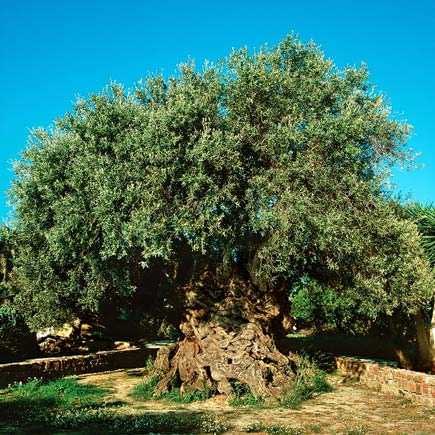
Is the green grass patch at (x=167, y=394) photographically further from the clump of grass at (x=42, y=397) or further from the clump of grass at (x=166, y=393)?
the clump of grass at (x=42, y=397)

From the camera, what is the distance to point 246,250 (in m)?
22.5

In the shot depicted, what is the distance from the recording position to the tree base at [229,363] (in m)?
20.9

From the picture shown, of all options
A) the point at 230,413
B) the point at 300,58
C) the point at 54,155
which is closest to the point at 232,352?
the point at 230,413

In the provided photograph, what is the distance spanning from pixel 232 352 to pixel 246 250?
432 centimetres

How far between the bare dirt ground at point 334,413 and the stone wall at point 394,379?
35 cm

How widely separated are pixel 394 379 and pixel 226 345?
6.95 m

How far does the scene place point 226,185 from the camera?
774 inches

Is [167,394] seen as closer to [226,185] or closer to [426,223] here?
[226,185]

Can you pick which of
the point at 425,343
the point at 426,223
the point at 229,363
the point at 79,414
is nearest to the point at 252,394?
the point at 229,363

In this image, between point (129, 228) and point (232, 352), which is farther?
point (232, 352)

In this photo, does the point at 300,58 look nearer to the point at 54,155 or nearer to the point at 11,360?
the point at 54,155

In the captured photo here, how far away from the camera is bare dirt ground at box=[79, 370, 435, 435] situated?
1590cm

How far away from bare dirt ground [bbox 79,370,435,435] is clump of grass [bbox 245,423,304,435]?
134mm

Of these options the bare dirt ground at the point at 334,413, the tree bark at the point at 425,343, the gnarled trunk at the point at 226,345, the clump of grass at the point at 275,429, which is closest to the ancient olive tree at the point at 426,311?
the tree bark at the point at 425,343
